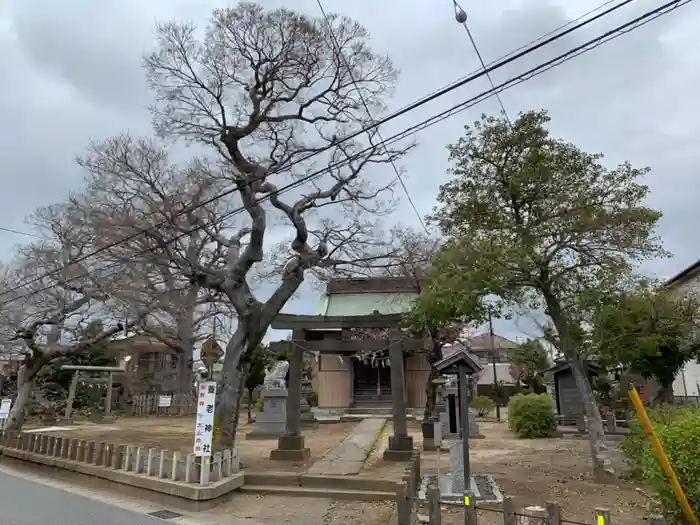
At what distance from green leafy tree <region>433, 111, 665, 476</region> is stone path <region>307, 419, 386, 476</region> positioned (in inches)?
187

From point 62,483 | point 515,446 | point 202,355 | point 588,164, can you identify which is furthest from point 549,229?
point 62,483

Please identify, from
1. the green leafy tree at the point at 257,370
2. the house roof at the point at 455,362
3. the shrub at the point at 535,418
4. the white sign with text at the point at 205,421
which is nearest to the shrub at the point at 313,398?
the green leafy tree at the point at 257,370

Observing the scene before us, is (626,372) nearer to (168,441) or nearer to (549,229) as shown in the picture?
(549,229)

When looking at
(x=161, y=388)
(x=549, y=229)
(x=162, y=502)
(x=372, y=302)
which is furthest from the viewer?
(x=161, y=388)

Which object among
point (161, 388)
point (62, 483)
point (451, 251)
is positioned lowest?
point (62, 483)

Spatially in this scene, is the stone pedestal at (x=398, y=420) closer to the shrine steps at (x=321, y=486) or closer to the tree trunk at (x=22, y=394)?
the shrine steps at (x=321, y=486)

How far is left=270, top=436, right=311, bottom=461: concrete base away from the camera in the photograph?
42.1ft

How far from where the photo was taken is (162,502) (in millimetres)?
9336

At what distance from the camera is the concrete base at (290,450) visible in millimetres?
12820

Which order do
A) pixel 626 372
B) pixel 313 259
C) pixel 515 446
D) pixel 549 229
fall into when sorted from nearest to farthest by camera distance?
1. pixel 549 229
2. pixel 313 259
3. pixel 515 446
4. pixel 626 372

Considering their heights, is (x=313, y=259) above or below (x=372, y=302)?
below

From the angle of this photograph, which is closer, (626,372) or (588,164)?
(588,164)

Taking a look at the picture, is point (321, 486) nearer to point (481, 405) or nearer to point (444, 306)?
point (444, 306)

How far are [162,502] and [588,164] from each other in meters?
10.6
